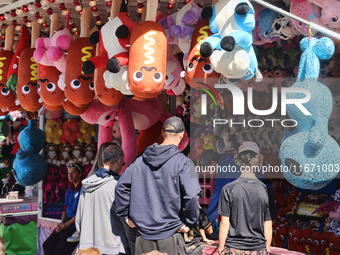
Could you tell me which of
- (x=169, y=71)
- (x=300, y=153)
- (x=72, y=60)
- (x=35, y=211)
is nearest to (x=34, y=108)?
(x=72, y=60)

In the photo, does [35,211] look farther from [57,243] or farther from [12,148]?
[12,148]

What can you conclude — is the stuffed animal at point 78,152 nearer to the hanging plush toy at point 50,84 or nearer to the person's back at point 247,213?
the hanging plush toy at point 50,84

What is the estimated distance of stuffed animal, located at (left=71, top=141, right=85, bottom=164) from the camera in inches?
189

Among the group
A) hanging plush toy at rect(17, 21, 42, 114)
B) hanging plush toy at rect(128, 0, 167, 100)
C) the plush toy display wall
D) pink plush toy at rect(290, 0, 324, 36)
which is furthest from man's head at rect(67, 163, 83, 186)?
pink plush toy at rect(290, 0, 324, 36)

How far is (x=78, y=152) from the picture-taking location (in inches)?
189

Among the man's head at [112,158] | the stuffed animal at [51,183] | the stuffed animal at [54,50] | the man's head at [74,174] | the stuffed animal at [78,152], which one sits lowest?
the stuffed animal at [51,183]

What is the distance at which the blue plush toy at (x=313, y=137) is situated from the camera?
6.99 ft

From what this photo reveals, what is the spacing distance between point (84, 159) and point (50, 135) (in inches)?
21.0

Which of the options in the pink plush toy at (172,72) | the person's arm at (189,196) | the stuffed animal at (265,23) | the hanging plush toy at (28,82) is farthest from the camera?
the hanging plush toy at (28,82)

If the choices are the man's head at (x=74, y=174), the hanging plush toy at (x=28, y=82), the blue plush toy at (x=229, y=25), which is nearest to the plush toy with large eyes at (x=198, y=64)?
the blue plush toy at (x=229, y=25)

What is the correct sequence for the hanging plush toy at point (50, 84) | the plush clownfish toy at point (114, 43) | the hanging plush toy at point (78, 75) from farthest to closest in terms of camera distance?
the hanging plush toy at point (50, 84)
the hanging plush toy at point (78, 75)
the plush clownfish toy at point (114, 43)

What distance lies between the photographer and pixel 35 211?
16.0 ft

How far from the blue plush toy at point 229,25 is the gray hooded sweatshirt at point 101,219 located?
3.46 feet

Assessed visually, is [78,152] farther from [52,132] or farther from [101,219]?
[101,219]
